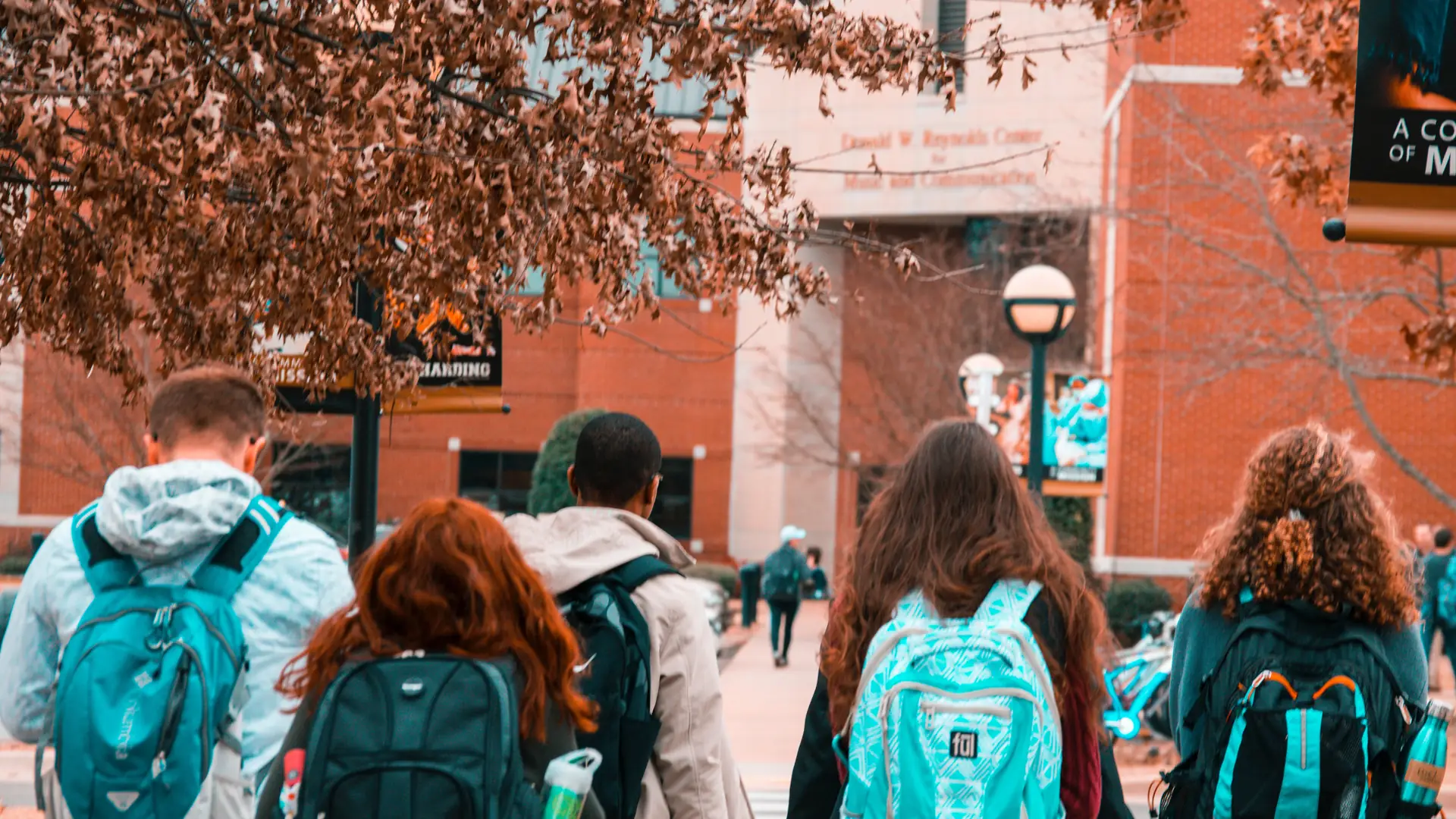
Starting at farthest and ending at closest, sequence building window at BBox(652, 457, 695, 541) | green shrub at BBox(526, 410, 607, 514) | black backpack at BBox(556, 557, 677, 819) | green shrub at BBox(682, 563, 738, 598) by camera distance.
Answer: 1. building window at BBox(652, 457, 695, 541)
2. green shrub at BBox(682, 563, 738, 598)
3. green shrub at BBox(526, 410, 607, 514)
4. black backpack at BBox(556, 557, 677, 819)

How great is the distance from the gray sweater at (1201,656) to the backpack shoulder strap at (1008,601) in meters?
0.95

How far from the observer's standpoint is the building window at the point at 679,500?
45.3m

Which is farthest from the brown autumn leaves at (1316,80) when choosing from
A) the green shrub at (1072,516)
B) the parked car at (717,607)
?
the parked car at (717,607)

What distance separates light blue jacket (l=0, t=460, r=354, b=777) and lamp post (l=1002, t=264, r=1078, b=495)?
9308 millimetres

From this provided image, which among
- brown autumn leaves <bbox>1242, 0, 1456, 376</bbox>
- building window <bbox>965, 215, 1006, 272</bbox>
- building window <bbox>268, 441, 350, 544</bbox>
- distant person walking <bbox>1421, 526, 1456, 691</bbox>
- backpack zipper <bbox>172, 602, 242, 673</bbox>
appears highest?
building window <bbox>965, 215, 1006, 272</bbox>

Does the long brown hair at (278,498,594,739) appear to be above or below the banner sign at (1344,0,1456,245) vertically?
below

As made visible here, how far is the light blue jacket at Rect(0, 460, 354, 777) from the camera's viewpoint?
3.84 m

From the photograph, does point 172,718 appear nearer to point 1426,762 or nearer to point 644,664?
point 644,664

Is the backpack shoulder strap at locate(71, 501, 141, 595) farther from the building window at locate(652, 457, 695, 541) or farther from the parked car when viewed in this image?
the building window at locate(652, 457, 695, 541)

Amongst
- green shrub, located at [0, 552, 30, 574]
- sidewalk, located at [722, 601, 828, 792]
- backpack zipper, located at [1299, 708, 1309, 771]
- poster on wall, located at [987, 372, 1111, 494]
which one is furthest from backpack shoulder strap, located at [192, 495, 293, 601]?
green shrub, located at [0, 552, 30, 574]

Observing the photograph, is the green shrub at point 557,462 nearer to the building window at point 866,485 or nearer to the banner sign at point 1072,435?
the building window at point 866,485

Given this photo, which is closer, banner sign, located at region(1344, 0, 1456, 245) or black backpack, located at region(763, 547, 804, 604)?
banner sign, located at region(1344, 0, 1456, 245)

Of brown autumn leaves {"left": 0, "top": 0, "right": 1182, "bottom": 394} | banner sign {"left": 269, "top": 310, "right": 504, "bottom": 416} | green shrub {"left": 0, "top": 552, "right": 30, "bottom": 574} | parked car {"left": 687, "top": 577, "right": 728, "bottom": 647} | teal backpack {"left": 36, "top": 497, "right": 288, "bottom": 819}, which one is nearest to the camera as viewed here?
teal backpack {"left": 36, "top": 497, "right": 288, "bottom": 819}

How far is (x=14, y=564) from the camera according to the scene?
1385 inches
